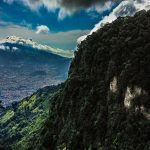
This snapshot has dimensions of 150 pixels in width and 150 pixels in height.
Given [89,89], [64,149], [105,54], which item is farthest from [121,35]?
[64,149]

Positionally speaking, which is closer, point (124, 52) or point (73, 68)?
point (124, 52)

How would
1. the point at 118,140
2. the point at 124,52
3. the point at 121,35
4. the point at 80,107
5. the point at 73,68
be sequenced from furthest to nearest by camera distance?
the point at 73,68 → the point at 80,107 → the point at 121,35 → the point at 124,52 → the point at 118,140

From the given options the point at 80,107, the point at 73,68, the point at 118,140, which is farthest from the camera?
the point at 73,68

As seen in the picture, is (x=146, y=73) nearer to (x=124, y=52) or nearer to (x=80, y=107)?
(x=124, y=52)

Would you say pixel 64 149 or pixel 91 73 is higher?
pixel 91 73

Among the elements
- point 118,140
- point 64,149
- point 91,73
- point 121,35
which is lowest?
point 64,149
